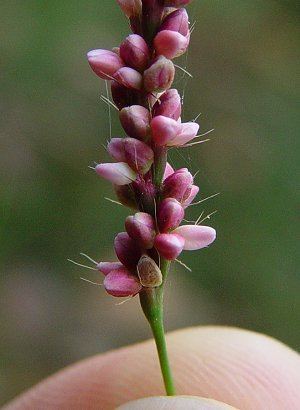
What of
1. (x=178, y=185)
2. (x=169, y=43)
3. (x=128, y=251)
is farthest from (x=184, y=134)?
(x=128, y=251)

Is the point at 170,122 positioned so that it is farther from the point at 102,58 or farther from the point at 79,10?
the point at 79,10

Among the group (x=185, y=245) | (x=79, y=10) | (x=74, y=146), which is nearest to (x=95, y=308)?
(x=74, y=146)

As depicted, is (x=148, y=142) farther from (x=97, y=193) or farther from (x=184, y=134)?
(x=97, y=193)

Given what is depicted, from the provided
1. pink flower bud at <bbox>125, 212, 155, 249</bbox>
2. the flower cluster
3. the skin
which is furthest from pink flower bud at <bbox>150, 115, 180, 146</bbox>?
the skin

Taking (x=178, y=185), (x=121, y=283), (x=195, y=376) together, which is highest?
(x=178, y=185)

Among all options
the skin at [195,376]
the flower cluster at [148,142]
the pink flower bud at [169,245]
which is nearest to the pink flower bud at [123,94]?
the flower cluster at [148,142]

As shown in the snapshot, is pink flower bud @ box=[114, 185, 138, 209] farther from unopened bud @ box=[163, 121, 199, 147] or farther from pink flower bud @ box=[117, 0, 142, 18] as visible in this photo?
pink flower bud @ box=[117, 0, 142, 18]
